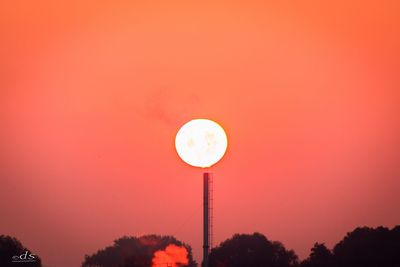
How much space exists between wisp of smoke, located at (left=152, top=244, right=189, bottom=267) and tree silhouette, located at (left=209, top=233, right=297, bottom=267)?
541cm

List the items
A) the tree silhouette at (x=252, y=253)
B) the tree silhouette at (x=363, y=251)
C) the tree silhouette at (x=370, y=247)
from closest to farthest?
the tree silhouette at (x=363, y=251) < the tree silhouette at (x=370, y=247) < the tree silhouette at (x=252, y=253)

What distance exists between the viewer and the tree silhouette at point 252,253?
173 metres

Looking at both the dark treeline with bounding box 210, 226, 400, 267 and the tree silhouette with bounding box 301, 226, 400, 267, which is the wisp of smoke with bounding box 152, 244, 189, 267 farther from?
the tree silhouette with bounding box 301, 226, 400, 267

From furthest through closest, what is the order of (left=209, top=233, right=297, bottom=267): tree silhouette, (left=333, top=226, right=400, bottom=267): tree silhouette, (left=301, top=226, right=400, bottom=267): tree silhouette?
(left=209, top=233, right=297, bottom=267): tree silhouette → (left=333, top=226, right=400, bottom=267): tree silhouette → (left=301, top=226, right=400, bottom=267): tree silhouette

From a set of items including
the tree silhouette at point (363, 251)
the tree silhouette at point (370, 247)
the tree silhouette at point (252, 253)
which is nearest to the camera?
the tree silhouette at point (363, 251)

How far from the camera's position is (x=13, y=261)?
492 feet

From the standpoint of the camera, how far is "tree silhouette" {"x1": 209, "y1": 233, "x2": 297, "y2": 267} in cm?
17325

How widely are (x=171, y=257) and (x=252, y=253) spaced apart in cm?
1584

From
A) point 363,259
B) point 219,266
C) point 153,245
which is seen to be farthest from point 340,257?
point 153,245

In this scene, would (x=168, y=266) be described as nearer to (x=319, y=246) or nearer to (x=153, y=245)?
(x=319, y=246)

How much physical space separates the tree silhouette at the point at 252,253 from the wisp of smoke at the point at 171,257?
5415 mm

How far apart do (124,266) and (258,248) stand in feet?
156

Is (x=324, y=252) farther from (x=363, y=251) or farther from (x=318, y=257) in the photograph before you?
(x=363, y=251)

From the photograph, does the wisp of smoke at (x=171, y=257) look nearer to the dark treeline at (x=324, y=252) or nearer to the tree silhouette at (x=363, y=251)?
the dark treeline at (x=324, y=252)
